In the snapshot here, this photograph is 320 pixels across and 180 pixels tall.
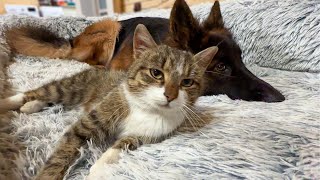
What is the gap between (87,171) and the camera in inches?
31.1

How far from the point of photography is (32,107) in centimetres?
108

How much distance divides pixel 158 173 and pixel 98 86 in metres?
0.57

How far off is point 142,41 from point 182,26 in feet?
0.86

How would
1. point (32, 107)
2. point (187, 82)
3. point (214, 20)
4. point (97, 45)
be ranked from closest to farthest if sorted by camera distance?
point (187, 82), point (32, 107), point (214, 20), point (97, 45)

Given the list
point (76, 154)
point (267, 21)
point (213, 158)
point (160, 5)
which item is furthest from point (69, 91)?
point (160, 5)

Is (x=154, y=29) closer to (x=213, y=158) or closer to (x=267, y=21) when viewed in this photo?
(x=267, y=21)

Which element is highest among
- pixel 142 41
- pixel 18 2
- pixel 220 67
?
pixel 18 2

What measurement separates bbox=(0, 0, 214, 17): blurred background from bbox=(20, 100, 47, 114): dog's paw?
1844 millimetres

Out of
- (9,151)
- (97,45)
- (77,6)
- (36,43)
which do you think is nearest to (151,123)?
(9,151)

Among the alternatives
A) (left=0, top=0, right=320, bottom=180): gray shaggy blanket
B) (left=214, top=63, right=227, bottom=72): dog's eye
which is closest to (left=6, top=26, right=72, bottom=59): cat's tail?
(left=0, top=0, right=320, bottom=180): gray shaggy blanket

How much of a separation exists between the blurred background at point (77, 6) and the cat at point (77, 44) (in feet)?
3.23

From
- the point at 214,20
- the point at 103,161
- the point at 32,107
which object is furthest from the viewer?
the point at 214,20

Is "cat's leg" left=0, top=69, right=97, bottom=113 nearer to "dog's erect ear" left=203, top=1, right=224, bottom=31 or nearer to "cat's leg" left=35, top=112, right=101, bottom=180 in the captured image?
"cat's leg" left=35, top=112, right=101, bottom=180

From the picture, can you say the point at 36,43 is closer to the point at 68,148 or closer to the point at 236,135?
the point at 68,148
